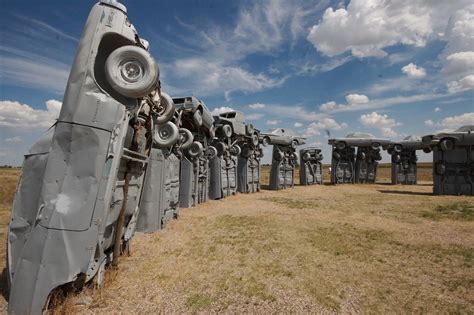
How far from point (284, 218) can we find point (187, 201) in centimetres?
500

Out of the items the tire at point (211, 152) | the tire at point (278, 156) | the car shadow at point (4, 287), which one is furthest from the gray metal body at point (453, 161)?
the car shadow at point (4, 287)

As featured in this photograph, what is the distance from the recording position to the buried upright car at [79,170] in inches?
157

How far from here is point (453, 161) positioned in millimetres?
19250

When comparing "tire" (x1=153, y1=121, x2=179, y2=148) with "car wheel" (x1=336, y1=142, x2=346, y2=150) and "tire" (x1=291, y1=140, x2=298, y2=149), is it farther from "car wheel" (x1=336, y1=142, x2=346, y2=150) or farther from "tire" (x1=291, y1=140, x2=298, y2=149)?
"car wheel" (x1=336, y1=142, x2=346, y2=150)

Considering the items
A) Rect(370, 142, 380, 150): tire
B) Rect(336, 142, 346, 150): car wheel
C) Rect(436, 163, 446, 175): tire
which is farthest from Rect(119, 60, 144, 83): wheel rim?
Rect(370, 142, 380, 150): tire

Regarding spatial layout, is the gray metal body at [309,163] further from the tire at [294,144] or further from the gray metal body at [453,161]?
the gray metal body at [453,161]

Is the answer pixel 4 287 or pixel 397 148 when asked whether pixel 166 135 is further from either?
pixel 397 148

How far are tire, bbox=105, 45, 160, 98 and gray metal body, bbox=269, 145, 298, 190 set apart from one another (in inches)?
824

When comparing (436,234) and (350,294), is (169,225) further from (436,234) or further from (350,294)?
(436,234)

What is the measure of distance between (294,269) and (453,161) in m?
19.0

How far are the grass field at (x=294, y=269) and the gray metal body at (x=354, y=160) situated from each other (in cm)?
1962

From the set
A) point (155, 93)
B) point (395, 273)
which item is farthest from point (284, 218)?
point (155, 93)

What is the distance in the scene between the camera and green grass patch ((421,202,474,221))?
1199cm

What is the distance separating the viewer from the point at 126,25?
484cm
